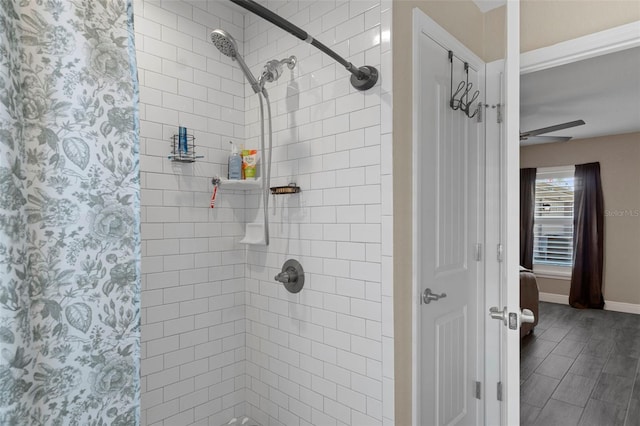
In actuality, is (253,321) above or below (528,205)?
below

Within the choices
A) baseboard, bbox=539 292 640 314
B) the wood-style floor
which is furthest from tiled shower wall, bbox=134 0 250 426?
baseboard, bbox=539 292 640 314

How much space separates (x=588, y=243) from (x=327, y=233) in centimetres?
358

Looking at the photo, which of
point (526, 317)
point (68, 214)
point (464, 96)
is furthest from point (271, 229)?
point (464, 96)

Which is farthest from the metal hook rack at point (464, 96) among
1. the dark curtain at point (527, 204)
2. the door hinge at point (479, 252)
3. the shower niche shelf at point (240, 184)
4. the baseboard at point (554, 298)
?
the baseboard at point (554, 298)

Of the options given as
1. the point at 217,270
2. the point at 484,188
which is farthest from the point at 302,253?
the point at 484,188

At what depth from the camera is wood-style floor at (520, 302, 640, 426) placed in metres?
2.28

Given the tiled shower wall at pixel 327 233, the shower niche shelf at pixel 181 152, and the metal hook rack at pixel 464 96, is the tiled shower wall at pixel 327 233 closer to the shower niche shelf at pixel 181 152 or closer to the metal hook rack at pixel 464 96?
the shower niche shelf at pixel 181 152

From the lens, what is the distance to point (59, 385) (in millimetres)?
875

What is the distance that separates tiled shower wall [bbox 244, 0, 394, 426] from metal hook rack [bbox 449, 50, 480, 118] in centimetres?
67

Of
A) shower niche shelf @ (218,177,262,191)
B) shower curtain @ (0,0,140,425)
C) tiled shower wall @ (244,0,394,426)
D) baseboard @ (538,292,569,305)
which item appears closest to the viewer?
shower curtain @ (0,0,140,425)

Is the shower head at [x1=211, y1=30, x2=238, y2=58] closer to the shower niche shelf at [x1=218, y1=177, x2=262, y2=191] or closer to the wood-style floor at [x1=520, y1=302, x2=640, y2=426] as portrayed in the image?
the shower niche shelf at [x1=218, y1=177, x2=262, y2=191]

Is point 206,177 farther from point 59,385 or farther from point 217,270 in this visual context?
point 59,385

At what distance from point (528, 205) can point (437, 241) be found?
0.94 m

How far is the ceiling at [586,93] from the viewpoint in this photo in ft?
6.61
